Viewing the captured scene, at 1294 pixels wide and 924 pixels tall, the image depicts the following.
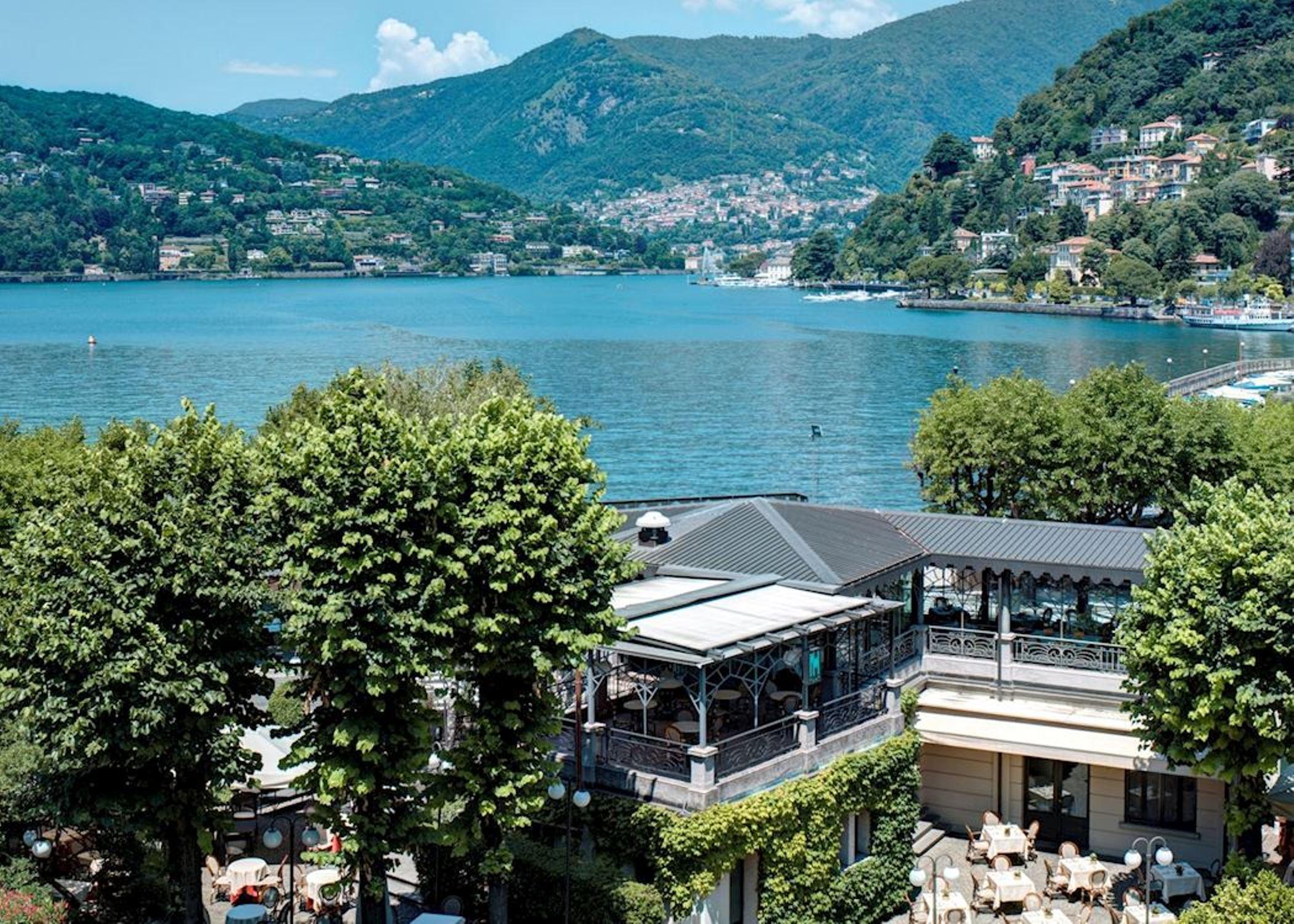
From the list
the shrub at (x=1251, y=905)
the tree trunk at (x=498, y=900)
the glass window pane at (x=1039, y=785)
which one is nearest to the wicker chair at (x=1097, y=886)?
the glass window pane at (x=1039, y=785)

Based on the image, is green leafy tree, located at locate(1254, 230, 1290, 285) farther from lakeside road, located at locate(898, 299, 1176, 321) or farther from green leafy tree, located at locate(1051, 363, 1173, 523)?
green leafy tree, located at locate(1051, 363, 1173, 523)

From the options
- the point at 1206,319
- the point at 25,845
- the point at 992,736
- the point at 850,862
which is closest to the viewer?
the point at 25,845

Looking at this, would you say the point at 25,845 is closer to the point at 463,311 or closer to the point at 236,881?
the point at 236,881

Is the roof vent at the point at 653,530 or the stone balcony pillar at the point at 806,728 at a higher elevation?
the roof vent at the point at 653,530

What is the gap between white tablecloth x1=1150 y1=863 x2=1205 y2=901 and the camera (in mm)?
18203

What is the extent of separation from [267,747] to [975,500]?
18.4m

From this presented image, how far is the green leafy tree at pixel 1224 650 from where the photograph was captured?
53.9ft

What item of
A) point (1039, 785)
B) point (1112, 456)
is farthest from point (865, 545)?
point (1112, 456)

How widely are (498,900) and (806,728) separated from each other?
162 inches

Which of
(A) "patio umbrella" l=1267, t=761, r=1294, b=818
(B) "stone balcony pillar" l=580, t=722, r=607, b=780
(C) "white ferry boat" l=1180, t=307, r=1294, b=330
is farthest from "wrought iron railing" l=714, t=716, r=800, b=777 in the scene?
(C) "white ferry boat" l=1180, t=307, r=1294, b=330

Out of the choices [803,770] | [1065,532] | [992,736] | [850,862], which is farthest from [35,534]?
[1065,532]

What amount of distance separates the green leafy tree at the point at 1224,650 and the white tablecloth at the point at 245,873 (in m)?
10.9

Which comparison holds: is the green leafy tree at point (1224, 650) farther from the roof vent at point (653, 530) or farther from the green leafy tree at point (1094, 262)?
the green leafy tree at point (1094, 262)

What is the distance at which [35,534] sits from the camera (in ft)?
49.5
